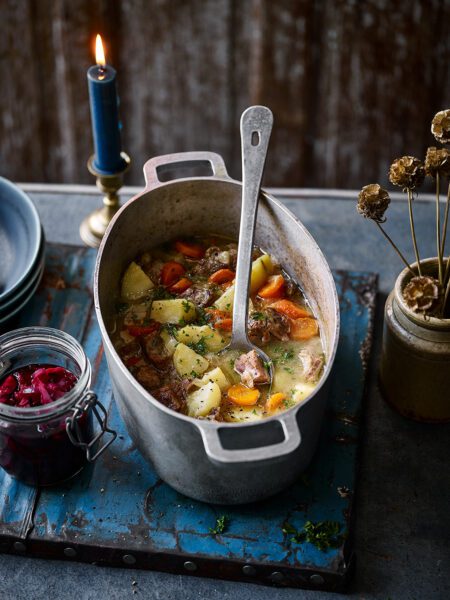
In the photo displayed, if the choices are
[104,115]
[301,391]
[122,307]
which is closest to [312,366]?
[301,391]

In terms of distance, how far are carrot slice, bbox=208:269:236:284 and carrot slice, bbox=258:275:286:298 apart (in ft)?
0.28

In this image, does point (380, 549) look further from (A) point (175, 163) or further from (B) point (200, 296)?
(A) point (175, 163)

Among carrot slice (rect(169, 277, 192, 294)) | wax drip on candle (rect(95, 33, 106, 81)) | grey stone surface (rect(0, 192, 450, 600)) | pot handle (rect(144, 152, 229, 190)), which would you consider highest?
wax drip on candle (rect(95, 33, 106, 81))

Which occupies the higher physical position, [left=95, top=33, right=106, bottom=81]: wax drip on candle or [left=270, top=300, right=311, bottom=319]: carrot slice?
[left=95, top=33, right=106, bottom=81]: wax drip on candle

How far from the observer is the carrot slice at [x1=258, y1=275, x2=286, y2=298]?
6.86ft

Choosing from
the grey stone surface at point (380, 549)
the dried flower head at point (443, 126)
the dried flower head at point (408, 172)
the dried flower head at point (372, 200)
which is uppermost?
the dried flower head at point (443, 126)

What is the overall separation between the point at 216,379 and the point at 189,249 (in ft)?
1.53

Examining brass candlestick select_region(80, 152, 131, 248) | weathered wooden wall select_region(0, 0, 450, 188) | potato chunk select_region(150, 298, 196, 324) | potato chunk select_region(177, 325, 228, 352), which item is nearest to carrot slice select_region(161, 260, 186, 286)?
potato chunk select_region(150, 298, 196, 324)

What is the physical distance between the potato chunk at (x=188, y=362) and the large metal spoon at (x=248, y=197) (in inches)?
4.0

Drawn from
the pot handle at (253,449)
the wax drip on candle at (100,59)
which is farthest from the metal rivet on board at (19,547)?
the wax drip on candle at (100,59)

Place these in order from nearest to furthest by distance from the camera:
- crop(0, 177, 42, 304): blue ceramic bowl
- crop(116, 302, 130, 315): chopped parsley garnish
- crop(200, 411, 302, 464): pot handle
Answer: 1. crop(200, 411, 302, 464): pot handle
2. crop(116, 302, 130, 315): chopped parsley garnish
3. crop(0, 177, 42, 304): blue ceramic bowl

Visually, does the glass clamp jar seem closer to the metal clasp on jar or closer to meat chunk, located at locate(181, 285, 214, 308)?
the metal clasp on jar

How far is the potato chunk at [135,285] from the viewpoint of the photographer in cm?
211

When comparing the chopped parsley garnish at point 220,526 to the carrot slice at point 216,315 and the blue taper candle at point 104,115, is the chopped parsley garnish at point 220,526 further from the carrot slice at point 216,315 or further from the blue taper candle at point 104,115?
the blue taper candle at point 104,115
